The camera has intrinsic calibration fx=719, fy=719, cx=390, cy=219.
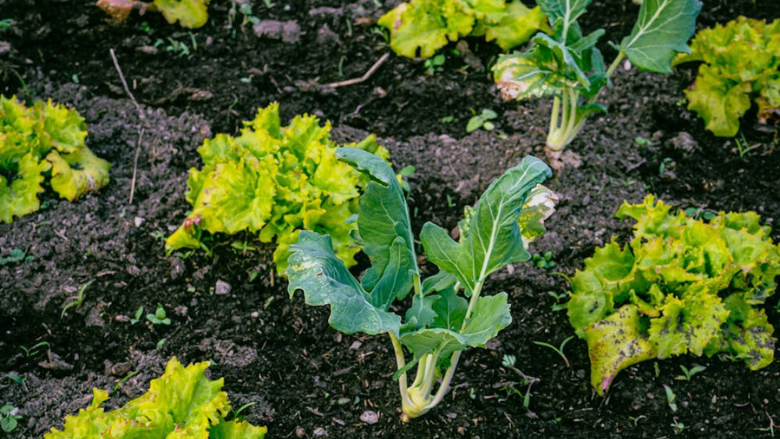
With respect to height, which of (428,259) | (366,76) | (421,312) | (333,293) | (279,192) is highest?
(333,293)

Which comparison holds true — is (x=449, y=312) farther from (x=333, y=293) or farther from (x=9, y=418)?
(x=9, y=418)

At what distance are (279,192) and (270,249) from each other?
14.5 inches

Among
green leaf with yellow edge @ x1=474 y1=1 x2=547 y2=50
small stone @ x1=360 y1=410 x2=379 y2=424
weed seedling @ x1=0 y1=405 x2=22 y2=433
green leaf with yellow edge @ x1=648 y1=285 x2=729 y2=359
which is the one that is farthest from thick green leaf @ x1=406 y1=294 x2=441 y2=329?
green leaf with yellow edge @ x1=474 y1=1 x2=547 y2=50

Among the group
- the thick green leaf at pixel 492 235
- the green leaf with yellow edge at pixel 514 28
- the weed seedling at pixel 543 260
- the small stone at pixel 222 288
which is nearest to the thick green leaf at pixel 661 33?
the green leaf with yellow edge at pixel 514 28

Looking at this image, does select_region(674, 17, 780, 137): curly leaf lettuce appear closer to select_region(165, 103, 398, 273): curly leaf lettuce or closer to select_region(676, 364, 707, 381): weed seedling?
select_region(676, 364, 707, 381): weed seedling

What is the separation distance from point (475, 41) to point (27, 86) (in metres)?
2.58

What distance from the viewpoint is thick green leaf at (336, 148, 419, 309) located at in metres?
2.28

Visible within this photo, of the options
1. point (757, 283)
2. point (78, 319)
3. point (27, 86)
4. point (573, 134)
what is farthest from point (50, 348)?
point (757, 283)

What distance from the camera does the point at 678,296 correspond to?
2.96 meters

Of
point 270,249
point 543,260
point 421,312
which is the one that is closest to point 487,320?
point 421,312

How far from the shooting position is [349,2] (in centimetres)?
459

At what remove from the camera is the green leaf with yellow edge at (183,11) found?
4.31 m

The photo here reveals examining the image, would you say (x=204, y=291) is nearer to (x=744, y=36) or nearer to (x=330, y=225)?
(x=330, y=225)

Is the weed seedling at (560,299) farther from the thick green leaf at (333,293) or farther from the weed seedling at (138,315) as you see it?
the weed seedling at (138,315)
